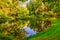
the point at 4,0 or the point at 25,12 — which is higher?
the point at 4,0

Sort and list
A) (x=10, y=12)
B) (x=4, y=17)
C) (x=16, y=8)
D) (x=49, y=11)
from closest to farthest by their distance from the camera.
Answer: (x=4, y=17) < (x=10, y=12) < (x=16, y=8) < (x=49, y=11)

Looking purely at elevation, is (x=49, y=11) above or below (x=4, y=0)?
below

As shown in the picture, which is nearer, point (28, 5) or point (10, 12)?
point (10, 12)

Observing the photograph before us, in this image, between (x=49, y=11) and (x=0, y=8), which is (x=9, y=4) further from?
(x=49, y=11)

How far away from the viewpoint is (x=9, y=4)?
4231 centimetres

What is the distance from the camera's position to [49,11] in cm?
4662

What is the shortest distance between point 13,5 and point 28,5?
6.82 metres

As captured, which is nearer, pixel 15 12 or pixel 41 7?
pixel 15 12

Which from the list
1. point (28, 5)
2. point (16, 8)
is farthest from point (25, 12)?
point (28, 5)

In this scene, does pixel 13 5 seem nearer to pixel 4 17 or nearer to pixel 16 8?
pixel 16 8

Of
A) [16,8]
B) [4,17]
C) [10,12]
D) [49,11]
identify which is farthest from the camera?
[49,11]

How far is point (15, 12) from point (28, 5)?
8.04 meters

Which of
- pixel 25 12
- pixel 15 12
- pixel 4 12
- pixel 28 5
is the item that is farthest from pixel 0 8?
pixel 28 5

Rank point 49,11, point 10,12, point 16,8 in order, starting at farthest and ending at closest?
point 49,11
point 16,8
point 10,12
